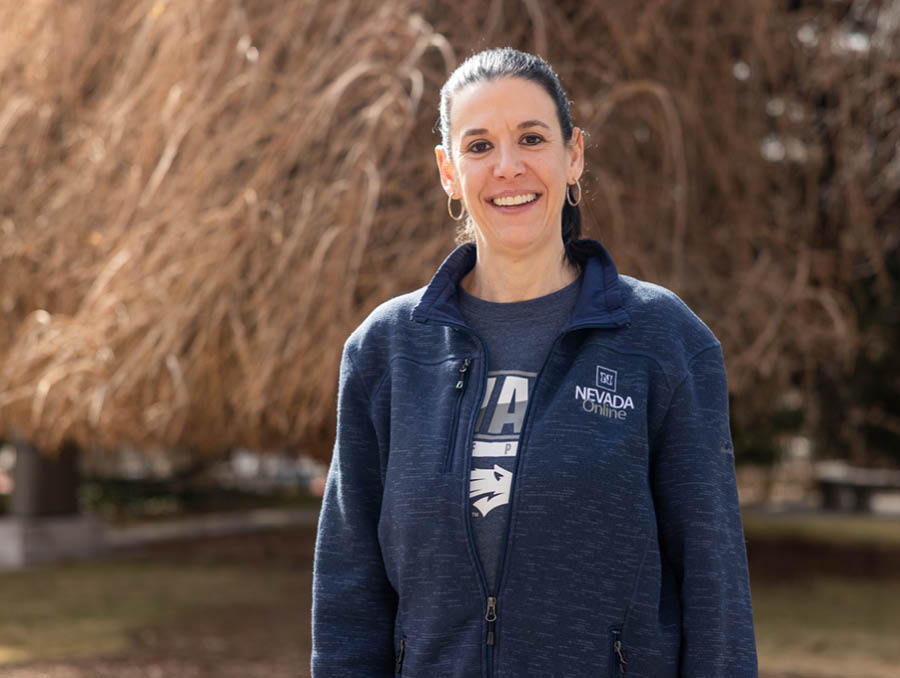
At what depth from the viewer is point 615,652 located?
1833mm

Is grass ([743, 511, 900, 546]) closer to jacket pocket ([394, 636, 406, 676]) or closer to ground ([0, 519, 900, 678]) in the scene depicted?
ground ([0, 519, 900, 678])

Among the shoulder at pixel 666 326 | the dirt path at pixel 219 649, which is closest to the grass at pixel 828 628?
the dirt path at pixel 219 649

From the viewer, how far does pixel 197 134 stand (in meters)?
6.21

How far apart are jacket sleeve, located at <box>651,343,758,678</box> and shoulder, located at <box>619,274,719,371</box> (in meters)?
0.03

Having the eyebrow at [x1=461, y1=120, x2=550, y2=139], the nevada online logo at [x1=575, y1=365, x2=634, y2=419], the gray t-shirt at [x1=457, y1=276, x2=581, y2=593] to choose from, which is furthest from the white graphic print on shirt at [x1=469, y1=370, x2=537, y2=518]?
the eyebrow at [x1=461, y1=120, x2=550, y2=139]

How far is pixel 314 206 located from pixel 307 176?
1.14 feet

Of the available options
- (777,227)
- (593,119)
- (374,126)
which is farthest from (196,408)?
(777,227)

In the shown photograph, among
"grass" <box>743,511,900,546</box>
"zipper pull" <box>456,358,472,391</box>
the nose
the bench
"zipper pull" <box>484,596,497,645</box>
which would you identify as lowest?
"grass" <box>743,511,900,546</box>

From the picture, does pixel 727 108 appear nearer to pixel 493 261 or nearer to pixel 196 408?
pixel 196 408

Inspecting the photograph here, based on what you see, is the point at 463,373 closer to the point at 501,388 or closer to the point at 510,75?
the point at 501,388

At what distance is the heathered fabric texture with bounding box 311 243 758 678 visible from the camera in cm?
183

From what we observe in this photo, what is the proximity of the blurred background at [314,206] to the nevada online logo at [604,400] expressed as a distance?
146 cm

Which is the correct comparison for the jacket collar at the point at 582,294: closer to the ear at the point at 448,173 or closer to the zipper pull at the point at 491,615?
the ear at the point at 448,173

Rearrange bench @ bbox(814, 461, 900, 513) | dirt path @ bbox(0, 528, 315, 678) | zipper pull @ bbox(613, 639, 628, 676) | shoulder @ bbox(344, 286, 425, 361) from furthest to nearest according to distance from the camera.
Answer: bench @ bbox(814, 461, 900, 513), dirt path @ bbox(0, 528, 315, 678), shoulder @ bbox(344, 286, 425, 361), zipper pull @ bbox(613, 639, 628, 676)
